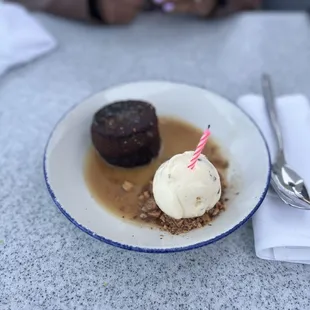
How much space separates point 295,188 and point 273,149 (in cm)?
14

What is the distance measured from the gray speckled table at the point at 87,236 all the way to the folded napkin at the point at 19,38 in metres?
0.03

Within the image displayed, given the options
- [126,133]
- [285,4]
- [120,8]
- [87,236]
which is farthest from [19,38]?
[285,4]

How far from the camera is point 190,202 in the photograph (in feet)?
2.46

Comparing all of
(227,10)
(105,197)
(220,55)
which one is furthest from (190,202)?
(227,10)

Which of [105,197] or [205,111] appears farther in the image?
[205,111]

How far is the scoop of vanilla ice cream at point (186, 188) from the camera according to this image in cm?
75

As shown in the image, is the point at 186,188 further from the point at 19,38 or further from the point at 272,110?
the point at 19,38

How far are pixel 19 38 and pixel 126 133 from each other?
1.76 ft

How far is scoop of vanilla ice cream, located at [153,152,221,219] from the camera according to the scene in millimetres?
746

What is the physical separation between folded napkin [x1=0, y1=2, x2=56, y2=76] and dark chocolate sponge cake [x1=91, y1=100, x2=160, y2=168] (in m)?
0.42

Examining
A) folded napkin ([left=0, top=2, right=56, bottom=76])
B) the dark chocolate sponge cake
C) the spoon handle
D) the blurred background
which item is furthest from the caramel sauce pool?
the blurred background

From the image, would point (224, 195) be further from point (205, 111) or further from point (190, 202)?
point (205, 111)

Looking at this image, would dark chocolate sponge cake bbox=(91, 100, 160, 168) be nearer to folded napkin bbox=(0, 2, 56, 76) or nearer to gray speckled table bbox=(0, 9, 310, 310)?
gray speckled table bbox=(0, 9, 310, 310)

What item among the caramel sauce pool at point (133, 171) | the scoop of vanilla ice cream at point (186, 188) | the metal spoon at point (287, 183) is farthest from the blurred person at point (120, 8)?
the scoop of vanilla ice cream at point (186, 188)
